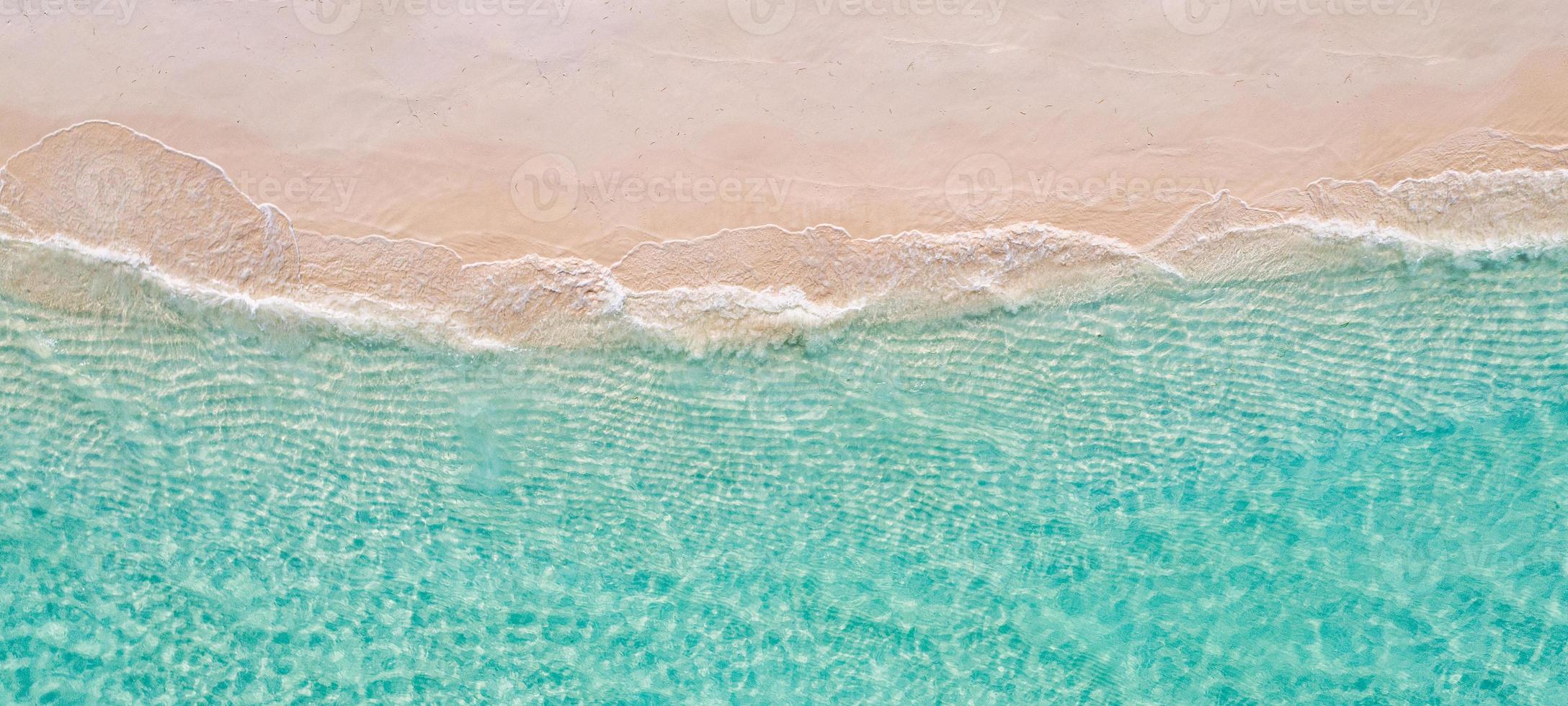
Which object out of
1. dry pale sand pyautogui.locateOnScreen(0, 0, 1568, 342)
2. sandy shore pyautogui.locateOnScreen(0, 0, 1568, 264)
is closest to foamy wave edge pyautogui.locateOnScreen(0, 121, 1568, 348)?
dry pale sand pyautogui.locateOnScreen(0, 0, 1568, 342)

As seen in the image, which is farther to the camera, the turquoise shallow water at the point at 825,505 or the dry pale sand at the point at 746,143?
the turquoise shallow water at the point at 825,505

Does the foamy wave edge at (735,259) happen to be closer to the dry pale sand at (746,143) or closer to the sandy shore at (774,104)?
the dry pale sand at (746,143)

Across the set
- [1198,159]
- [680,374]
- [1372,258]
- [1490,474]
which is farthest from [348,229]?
[1490,474]

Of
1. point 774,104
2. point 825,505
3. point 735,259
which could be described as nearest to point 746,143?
point 774,104

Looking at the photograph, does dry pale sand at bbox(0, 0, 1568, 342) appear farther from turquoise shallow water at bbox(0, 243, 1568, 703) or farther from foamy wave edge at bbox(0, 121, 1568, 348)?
turquoise shallow water at bbox(0, 243, 1568, 703)

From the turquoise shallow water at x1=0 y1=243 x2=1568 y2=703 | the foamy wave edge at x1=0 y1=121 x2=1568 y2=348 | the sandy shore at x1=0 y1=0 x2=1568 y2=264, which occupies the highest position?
the sandy shore at x1=0 y1=0 x2=1568 y2=264

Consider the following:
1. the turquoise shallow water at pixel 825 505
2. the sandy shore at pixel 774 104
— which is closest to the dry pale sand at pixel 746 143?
the sandy shore at pixel 774 104

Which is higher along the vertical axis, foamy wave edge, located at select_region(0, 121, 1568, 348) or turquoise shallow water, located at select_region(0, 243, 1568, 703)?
foamy wave edge, located at select_region(0, 121, 1568, 348)
